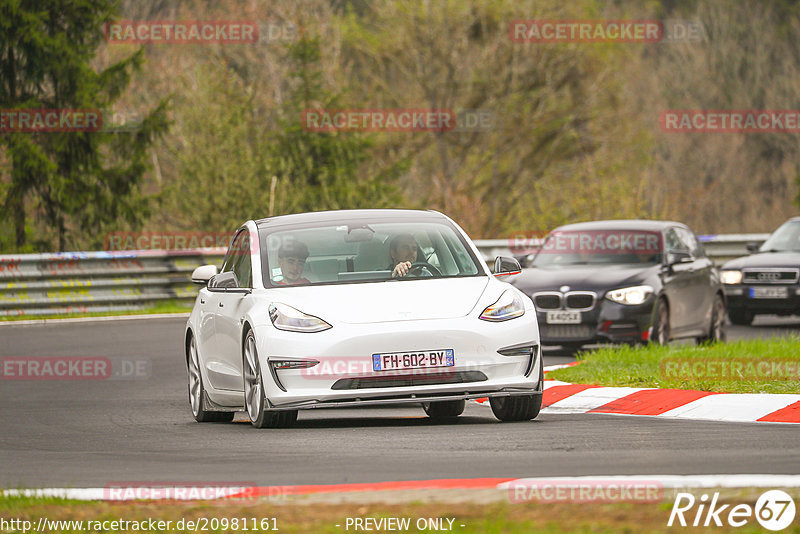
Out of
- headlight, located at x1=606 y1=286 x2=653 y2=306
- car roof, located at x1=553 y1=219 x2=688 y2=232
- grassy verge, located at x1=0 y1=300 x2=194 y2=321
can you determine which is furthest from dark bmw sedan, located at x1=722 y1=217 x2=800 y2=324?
grassy verge, located at x1=0 y1=300 x2=194 y2=321

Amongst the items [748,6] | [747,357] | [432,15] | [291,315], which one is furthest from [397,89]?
[291,315]

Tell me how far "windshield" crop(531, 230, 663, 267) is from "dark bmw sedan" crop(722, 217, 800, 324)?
4.13 meters

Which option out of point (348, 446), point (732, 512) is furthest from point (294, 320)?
point (732, 512)

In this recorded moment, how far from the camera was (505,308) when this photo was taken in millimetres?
10727

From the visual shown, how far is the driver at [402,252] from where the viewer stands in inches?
447

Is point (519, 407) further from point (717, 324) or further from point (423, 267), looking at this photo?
point (717, 324)

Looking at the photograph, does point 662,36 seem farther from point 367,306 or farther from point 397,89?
point 367,306

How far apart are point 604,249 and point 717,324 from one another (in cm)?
179

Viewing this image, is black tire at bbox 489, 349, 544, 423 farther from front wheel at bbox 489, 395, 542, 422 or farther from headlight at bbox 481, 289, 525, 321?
headlight at bbox 481, 289, 525, 321

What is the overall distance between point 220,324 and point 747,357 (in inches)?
201

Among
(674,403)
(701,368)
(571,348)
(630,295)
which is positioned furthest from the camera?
(571,348)

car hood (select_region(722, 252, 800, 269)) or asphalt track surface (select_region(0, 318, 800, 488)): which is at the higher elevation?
asphalt track surface (select_region(0, 318, 800, 488))

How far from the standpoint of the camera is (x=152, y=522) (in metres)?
6.46

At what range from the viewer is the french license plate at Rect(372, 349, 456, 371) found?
1032 cm
